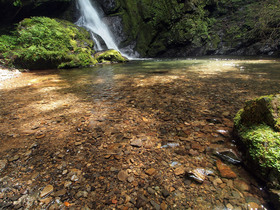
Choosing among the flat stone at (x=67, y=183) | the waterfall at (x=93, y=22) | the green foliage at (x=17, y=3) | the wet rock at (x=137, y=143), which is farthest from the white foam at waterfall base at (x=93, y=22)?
the flat stone at (x=67, y=183)

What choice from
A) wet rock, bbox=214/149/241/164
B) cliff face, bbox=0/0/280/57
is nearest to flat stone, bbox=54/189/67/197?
wet rock, bbox=214/149/241/164

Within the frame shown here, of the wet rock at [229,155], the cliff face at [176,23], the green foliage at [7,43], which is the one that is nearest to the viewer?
the wet rock at [229,155]

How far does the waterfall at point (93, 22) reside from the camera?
18192mm

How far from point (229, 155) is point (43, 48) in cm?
1290

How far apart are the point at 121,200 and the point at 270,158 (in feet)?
4.82

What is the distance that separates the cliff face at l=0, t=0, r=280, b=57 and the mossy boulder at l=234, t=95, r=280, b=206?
56.6 feet

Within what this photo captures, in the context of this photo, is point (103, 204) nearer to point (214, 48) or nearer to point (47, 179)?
point (47, 179)

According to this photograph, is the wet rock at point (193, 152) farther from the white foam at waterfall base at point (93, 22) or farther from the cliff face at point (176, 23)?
the white foam at waterfall base at point (93, 22)

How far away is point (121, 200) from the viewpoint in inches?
51.6

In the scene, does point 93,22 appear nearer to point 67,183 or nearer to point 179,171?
point 67,183

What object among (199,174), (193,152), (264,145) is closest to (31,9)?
(193,152)

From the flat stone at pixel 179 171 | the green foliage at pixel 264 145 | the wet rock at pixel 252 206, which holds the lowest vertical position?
the wet rock at pixel 252 206

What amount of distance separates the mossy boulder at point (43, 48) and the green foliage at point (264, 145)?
11632mm

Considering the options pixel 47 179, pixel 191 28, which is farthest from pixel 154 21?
pixel 47 179
